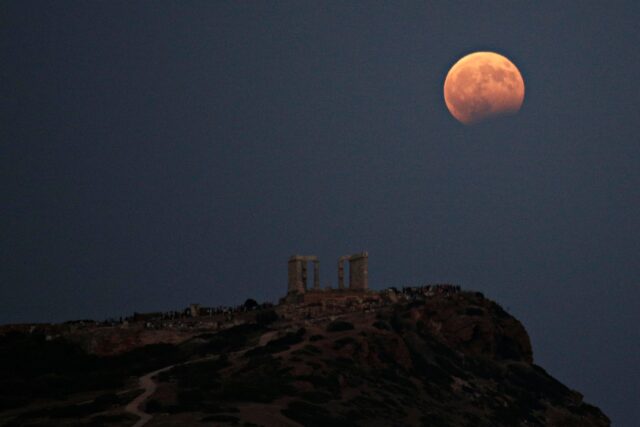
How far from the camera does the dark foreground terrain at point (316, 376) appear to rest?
6019cm

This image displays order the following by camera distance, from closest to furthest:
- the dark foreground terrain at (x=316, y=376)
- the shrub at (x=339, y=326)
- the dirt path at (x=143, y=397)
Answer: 1. the dirt path at (x=143, y=397)
2. the dark foreground terrain at (x=316, y=376)
3. the shrub at (x=339, y=326)

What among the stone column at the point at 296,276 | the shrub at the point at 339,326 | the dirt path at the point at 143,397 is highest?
the stone column at the point at 296,276

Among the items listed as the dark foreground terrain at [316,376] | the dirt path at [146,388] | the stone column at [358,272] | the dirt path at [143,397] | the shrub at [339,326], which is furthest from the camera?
the stone column at [358,272]

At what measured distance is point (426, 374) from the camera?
274 ft

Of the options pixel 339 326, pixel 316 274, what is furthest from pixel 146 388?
pixel 316 274

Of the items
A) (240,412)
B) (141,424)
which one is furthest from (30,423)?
(240,412)

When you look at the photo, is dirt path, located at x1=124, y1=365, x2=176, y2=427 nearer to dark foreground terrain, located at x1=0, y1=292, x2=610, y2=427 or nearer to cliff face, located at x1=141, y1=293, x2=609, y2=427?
dark foreground terrain, located at x1=0, y1=292, x2=610, y2=427

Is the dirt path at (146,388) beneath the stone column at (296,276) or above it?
beneath

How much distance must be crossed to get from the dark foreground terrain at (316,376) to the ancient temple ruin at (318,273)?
10342 mm

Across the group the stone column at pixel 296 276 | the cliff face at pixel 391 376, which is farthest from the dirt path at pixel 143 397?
the stone column at pixel 296 276

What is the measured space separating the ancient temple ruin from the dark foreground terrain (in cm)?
1034

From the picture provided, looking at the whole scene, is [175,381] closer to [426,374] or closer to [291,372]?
[291,372]

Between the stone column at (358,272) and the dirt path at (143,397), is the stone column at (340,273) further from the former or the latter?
the dirt path at (143,397)

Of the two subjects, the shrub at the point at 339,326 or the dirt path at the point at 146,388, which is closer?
the dirt path at the point at 146,388
